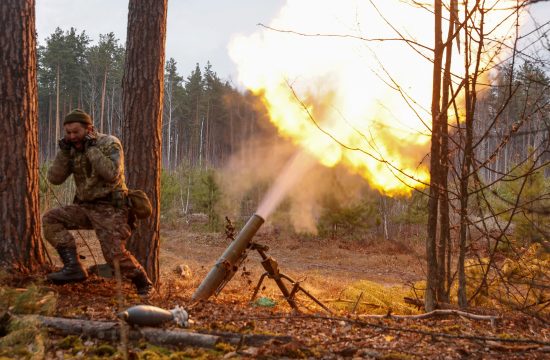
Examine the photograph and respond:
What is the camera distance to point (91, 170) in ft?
17.4

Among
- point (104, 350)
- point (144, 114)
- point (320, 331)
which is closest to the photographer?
point (104, 350)

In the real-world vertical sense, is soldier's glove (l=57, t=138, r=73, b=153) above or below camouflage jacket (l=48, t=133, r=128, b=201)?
above

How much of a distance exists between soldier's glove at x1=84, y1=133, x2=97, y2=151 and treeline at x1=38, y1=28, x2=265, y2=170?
43.4 m

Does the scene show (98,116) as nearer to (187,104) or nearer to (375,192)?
(187,104)

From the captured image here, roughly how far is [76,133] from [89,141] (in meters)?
0.15

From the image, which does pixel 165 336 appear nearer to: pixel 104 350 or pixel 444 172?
pixel 104 350

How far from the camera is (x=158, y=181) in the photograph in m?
6.94

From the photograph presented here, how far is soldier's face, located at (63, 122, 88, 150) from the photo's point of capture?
515 centimetres

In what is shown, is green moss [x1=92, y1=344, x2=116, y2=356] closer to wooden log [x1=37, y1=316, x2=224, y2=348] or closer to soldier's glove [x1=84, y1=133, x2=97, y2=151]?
wooden log [x1=37, y1=316, x2=224, y2=348]

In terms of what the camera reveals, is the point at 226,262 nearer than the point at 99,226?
No

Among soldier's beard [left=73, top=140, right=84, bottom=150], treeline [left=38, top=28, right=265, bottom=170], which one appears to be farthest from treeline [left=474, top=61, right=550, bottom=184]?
treeline [left=38, top=28, right=265, bottom=170]

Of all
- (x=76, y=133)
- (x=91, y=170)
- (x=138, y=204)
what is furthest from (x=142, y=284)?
(x=76, y=133)

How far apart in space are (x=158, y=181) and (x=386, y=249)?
60.3 feet

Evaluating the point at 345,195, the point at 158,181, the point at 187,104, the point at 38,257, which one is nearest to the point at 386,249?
the point at 345,195
